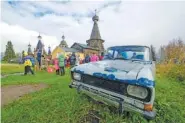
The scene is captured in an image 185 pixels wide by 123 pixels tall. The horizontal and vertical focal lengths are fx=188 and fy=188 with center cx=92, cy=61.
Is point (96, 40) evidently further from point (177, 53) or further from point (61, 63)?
point (61, 63)

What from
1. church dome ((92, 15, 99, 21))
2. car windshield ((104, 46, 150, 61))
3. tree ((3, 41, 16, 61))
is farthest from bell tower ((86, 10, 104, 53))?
car windshield ((104, 46, 150, 61))

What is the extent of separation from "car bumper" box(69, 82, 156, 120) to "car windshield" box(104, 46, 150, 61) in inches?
65.8

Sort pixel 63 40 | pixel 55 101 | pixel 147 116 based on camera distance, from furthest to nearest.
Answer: pixel 63 40, pixel 55 101, pixel 147 116

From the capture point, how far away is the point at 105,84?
154 inches

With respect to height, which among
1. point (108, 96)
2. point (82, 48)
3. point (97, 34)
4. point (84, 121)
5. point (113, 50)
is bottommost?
point (84, 121)

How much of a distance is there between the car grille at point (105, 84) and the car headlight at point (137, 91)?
102 millimetres

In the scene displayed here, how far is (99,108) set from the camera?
179 inches

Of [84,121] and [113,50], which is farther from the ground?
[113,50]

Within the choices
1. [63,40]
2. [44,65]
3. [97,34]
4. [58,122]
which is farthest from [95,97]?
[63,40]

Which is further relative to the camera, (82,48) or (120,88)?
(82,48)

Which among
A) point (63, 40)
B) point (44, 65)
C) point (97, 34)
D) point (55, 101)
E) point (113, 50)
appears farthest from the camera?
point (63, 40)

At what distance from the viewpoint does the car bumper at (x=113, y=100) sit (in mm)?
3382

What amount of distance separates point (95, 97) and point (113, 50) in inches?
91.4

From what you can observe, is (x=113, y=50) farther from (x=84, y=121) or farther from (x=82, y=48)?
(x=82, y=48)
